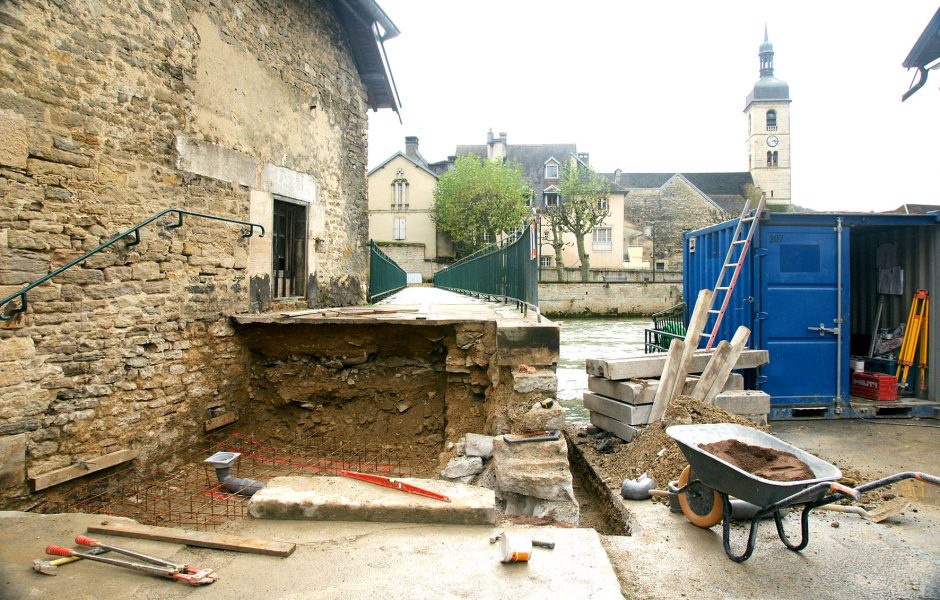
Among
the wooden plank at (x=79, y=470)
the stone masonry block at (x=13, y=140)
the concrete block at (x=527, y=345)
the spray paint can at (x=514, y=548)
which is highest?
the stone masonry block at (x=13, y=140)

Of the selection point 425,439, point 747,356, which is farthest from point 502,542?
point 747,356

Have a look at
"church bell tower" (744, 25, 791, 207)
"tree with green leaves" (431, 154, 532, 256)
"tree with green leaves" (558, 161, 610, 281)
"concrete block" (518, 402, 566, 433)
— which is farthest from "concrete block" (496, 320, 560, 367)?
"church bell tower" (744, 25, 791, 207)

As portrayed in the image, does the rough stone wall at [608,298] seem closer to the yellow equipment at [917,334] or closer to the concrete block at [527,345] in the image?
the yellow equipment at [917,334]

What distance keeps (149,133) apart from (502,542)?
16.5ft

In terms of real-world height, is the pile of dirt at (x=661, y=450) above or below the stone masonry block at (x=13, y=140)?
below

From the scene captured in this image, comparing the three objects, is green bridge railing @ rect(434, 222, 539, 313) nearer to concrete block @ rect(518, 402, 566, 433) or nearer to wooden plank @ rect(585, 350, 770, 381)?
wooden plank @ rect(585, 350, 770, 381)

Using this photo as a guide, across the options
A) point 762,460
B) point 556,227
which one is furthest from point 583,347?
point 556,227

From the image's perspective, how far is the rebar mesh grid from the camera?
482 centimetres

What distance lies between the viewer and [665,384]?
19.5 ft

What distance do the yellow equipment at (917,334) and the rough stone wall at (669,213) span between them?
42.5 m

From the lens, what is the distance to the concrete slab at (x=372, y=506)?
3.56m

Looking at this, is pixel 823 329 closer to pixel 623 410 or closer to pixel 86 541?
pixel 623 410

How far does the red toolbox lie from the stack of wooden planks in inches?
85.4

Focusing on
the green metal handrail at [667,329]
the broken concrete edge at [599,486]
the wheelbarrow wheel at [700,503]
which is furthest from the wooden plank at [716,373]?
the green metal handrail at [667,329]
